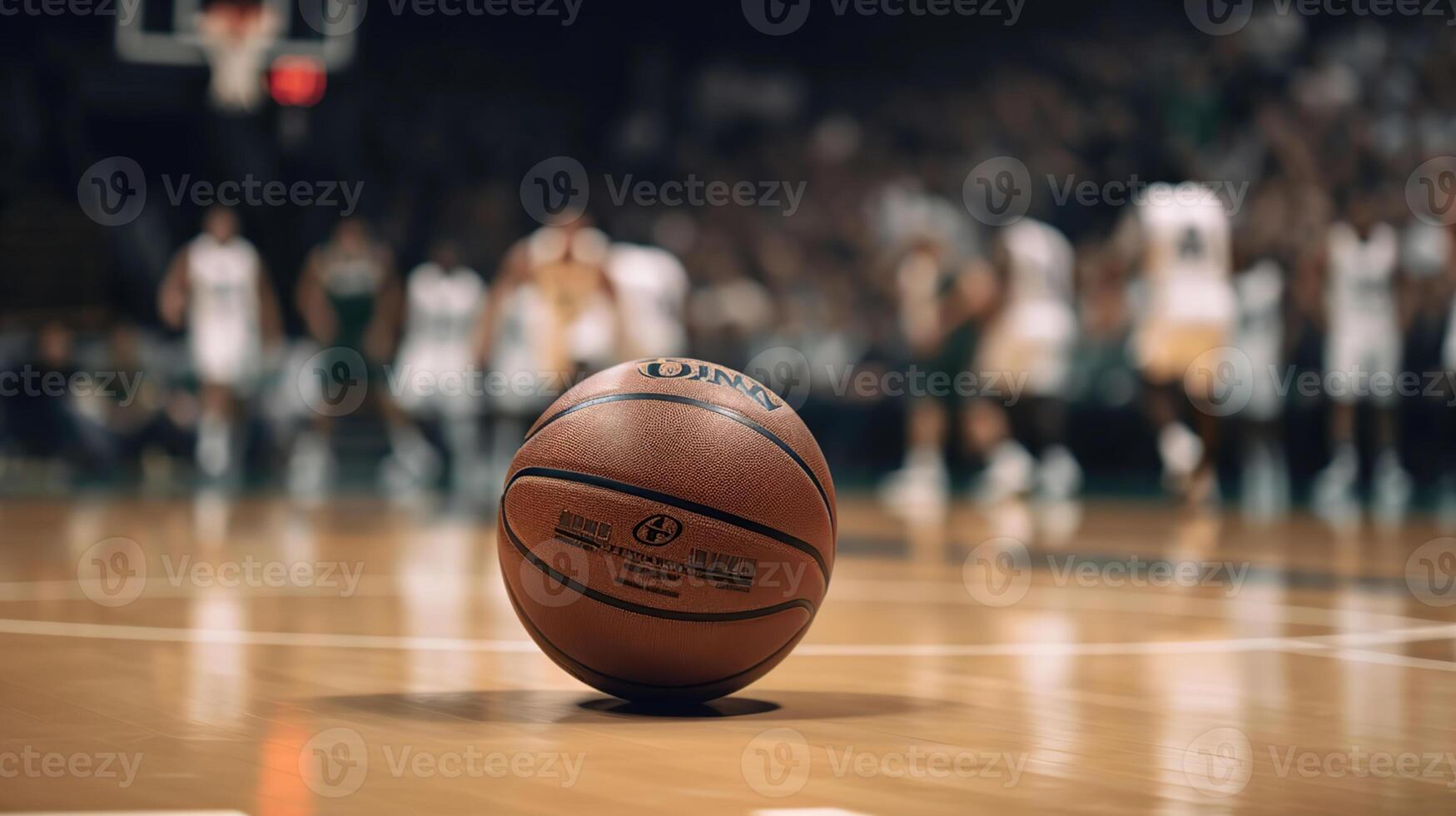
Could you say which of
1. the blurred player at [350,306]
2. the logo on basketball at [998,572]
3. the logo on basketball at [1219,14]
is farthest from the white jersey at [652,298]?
the logo on basketball at [1219,14]

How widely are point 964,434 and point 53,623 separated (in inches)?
505

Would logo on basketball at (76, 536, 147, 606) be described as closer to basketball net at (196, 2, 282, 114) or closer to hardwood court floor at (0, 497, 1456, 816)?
hardwood court floor at (0, 497, 1456, 816)

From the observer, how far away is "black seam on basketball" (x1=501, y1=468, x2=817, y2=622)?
13.0 feet

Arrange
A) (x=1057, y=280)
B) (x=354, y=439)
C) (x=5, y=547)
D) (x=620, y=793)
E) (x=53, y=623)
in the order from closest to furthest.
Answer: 1. (x=620, y=793)
2. (x=53, y=623)
3. (x=5, y=547)
4. (x=1057, y=280)
5. (x=354, y=439)

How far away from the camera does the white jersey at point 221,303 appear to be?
15.3 m

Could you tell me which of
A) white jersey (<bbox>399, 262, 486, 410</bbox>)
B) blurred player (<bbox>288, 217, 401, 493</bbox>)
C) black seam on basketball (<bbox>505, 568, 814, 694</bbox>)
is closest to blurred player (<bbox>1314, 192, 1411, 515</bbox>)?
white jersey (<bbox>399, 262, 486, 410</bbox>)

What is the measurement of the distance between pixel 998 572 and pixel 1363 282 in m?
8.03

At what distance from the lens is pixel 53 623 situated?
566 centimetres

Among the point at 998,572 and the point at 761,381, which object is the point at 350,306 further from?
the point at 998,572

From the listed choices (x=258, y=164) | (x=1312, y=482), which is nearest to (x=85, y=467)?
(x=258, y=164)

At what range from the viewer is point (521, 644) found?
5430 millimetres

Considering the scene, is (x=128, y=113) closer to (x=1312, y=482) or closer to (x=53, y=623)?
(x=1312, y=482)

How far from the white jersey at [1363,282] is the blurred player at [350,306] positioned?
792cm

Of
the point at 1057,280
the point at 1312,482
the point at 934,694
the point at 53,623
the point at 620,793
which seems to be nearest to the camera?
the point at 620,793
